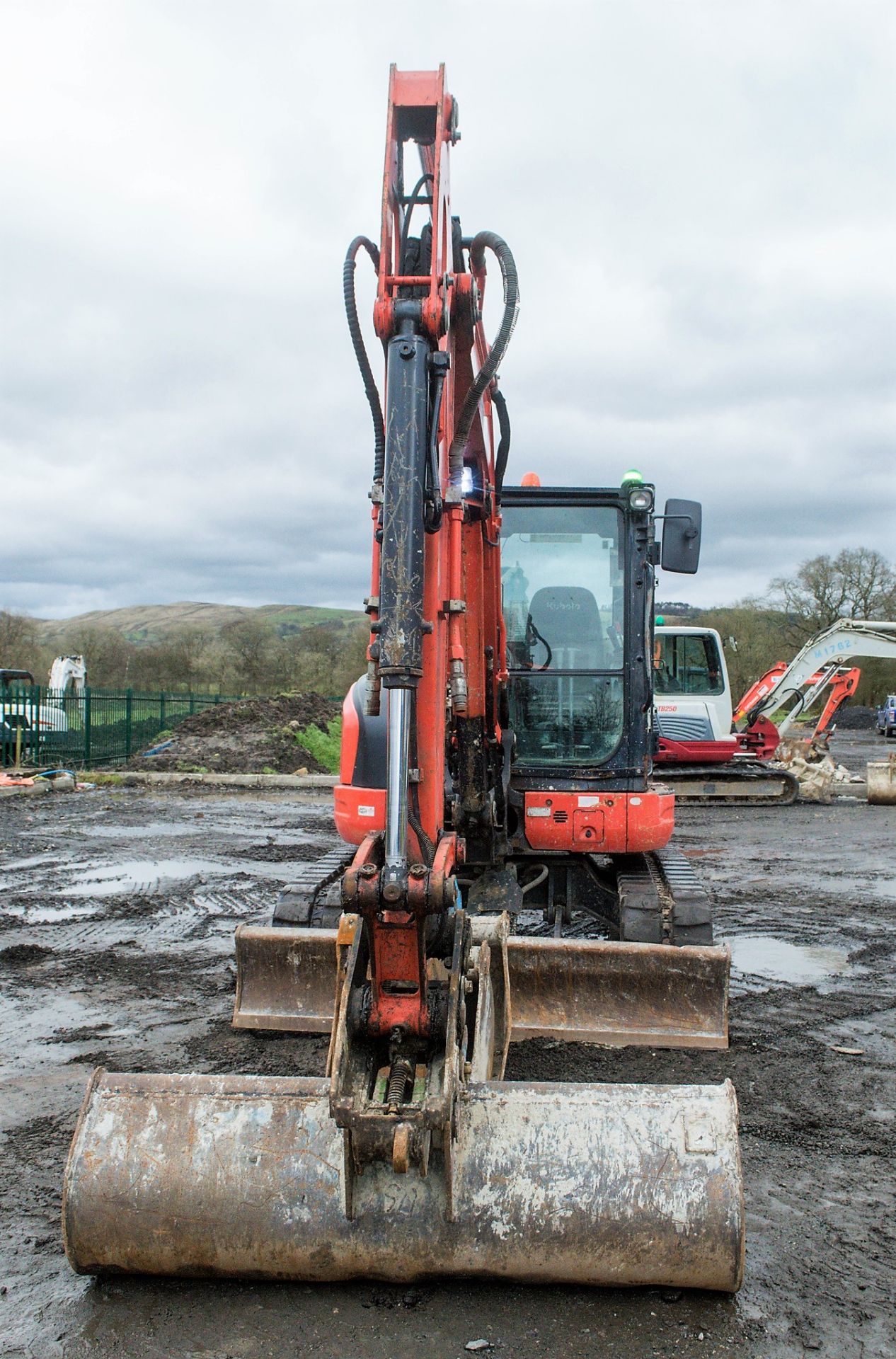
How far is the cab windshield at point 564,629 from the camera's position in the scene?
5.51 m

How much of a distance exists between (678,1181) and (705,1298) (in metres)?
0.32

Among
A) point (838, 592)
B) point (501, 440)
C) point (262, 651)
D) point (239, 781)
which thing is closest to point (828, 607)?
point (838, 592)

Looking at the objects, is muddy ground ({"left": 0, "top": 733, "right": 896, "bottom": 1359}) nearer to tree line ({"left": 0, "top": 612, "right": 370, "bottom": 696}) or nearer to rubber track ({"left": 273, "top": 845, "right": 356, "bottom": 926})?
rubber track ({"left": 273, "top": 845, "right": 356, "bottom": 926})

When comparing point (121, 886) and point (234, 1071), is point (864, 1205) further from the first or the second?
point (121, 886)

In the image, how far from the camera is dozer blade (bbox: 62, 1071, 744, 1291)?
8.50 ft

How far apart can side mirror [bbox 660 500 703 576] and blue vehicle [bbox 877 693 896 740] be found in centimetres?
3606

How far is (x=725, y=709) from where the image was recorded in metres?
16.5

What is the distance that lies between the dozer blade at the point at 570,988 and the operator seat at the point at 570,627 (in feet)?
5.24

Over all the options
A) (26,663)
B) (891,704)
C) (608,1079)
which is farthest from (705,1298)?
(891,704)

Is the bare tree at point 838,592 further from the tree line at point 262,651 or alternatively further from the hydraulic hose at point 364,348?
the hydraulic hose at point 364,348

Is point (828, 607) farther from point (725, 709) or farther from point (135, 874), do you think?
point (135, 874)

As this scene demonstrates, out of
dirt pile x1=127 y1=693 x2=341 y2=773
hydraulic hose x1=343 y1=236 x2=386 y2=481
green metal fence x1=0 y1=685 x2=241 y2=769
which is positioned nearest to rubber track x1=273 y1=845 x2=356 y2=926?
Answer: hydraulic hose x1=343 y1=236 x2=386 y2=481

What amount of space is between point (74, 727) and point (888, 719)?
98.1 ft

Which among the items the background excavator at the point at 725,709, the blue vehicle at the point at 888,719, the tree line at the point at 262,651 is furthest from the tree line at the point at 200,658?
the blue vehicle at the point at 888,719
